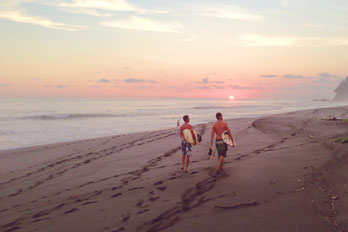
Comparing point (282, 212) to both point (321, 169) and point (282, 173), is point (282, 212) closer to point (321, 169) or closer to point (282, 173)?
Result: point (282, 173)

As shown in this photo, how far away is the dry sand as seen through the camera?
199 inches

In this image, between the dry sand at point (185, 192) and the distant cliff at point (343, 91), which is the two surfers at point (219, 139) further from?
the distant cliff at point (343, 91)

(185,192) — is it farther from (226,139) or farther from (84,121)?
(84,121)

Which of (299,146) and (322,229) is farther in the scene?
(299,146)

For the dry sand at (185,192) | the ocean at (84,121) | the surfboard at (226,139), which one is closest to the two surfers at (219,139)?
the surfboard at (226,139)

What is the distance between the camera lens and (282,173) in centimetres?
755

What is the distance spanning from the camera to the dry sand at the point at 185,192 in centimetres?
505

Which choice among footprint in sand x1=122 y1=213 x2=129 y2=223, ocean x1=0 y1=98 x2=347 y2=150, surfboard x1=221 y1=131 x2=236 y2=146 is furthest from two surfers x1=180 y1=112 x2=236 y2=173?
ocean x1=0 y1=98 x2=347 y2=150

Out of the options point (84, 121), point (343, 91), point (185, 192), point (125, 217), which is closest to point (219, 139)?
point (185, 192)

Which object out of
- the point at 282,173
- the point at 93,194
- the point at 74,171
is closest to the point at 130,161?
the point at 74,171

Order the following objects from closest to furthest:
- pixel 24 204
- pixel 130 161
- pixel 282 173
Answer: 1. pixel 24 204
2. pixel 282 173
3. pixel 130 161

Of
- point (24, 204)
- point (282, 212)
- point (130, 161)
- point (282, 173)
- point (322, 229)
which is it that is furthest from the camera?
point (130, 161)

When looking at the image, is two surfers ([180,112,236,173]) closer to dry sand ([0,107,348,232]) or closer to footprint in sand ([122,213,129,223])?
dry sand ([0,107,348,232])

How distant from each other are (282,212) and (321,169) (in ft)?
10.8
